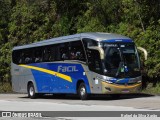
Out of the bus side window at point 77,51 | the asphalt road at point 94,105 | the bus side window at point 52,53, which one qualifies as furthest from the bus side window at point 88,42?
the bus side window at point 52,53

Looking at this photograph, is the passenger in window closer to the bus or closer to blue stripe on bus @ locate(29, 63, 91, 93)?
the bus

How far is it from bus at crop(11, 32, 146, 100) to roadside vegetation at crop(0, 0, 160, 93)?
514cm

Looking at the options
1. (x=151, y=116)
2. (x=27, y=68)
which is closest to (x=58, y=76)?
(x=27, y=68)

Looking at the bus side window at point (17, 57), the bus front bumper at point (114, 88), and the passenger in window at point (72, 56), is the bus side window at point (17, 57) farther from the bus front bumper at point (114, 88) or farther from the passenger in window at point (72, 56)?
the bus front bumper at point (114, 88)

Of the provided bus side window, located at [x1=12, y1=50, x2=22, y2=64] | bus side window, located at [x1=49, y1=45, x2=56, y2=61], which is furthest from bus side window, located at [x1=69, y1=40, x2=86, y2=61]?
bus side window, located at [x1=12, y1=50, x2=22, y2=64]

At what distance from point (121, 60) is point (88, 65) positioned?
178cm

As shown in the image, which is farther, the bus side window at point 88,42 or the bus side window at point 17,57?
the bus side window at point 17,57

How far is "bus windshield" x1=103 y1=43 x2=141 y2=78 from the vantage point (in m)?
22.8

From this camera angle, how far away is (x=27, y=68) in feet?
97.2

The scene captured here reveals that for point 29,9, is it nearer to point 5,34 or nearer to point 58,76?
point 5,34

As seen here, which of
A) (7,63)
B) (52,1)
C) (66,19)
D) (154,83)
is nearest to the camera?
(154,83)

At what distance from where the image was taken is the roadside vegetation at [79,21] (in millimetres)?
28938

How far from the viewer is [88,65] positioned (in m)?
23.4

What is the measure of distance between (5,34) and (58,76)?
22.0m
